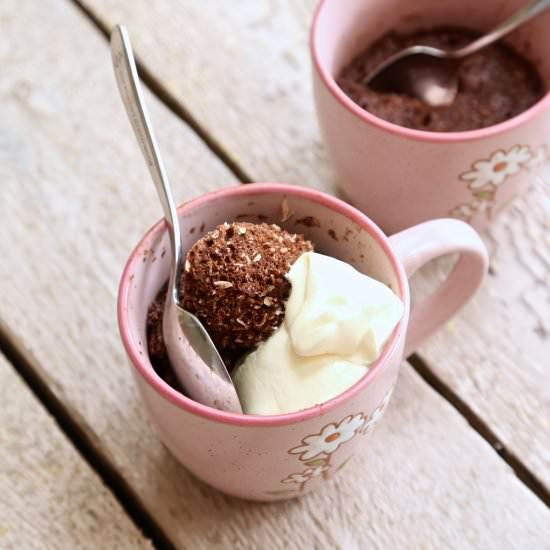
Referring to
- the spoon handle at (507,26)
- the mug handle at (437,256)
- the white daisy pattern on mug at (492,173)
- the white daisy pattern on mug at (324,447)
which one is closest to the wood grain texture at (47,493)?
the white daisy pattern on mug at (324,447)

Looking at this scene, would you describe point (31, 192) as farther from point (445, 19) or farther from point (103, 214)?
point (445, 19)

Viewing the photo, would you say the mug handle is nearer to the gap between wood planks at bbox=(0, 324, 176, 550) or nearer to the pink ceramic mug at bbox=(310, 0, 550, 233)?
the pink ceramic mug at bbox=(310, 0, 550, 233)

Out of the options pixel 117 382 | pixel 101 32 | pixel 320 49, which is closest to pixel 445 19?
pixel 320 49

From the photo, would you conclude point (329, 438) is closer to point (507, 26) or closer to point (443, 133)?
point (443, 133)

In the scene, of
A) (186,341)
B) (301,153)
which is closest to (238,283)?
(186,341)

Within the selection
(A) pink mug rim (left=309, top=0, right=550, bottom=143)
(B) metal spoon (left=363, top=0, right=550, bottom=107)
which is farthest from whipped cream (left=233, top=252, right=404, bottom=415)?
(B) metal spoon (left=363, top=0, right=550, bottom=107)

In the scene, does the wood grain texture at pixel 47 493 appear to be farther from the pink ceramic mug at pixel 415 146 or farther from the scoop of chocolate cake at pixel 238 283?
the pink ceramic mug at pixel 415 146
